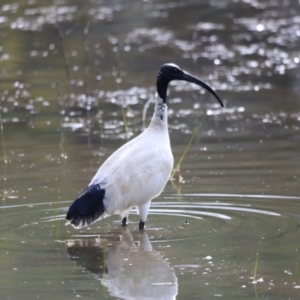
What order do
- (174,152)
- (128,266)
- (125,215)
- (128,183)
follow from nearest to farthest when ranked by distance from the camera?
(128,266) → (128,183) → (125,215) → (174,152)

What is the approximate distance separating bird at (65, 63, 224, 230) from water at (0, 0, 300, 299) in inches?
7.7

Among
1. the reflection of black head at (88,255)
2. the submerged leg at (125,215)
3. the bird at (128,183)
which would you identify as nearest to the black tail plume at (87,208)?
the bird at (128,183)

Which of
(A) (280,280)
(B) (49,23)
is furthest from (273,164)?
(B) (49,23)

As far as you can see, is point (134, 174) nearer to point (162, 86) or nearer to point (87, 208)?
point (87, 208)

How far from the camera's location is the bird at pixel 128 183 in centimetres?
743

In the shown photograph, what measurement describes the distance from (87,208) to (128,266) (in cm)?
86

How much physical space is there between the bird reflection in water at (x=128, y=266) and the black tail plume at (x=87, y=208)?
18 centimetres

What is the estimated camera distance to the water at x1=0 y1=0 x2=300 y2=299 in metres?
6.30

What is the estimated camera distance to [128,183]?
7715mm

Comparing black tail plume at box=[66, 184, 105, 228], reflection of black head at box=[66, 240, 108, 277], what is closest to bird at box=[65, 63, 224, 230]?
black tail plume at box=[66, 184, 105, 228]

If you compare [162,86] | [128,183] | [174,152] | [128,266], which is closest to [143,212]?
[128,183]

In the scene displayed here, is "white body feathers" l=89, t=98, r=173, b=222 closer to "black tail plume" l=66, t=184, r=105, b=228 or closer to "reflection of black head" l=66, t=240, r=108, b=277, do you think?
"black tail plume" l=66, t=184, r=105, b=228

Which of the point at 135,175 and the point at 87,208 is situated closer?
the point at 87,208

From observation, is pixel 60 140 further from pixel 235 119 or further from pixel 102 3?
pixel 102 3
